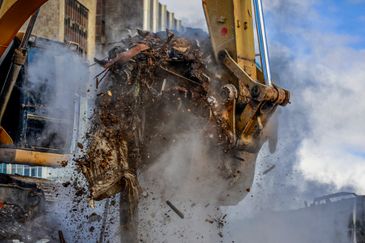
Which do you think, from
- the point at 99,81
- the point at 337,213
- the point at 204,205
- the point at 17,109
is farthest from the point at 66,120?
the point at 337,213

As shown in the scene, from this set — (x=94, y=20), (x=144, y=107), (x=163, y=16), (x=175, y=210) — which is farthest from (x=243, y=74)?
(x=163, y=16)

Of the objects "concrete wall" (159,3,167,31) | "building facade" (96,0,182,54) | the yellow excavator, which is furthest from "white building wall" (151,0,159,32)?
the yellow excavator

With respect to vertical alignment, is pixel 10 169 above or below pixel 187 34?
below

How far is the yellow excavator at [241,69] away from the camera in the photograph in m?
6.72

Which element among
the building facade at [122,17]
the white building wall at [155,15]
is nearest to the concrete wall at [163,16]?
the white building wall at [155,15]

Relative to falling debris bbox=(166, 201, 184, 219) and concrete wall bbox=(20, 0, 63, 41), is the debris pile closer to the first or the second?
falling debris bbox=(166, 201, 184, 219)

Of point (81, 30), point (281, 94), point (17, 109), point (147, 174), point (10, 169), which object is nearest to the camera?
point (281, 94)

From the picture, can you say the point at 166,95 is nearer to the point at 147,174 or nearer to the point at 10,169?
the point at 147,174

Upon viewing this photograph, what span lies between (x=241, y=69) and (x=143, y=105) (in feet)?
3.28

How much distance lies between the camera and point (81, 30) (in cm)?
2511

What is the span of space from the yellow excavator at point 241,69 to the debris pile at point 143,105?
0.22m

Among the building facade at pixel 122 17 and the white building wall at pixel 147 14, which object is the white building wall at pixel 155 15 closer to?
the building facade at pixel 122 17

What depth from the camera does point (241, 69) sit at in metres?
6.79

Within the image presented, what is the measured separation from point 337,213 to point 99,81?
4.34m
